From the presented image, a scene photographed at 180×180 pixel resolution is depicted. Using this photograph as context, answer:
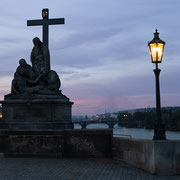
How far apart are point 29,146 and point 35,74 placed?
302 cm

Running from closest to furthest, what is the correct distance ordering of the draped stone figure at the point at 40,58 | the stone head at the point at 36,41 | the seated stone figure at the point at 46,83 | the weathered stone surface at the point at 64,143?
the weathered stone surface at the point at 64,143, the seated stone figure at the point at 46,83, the draped stone figure at the point at 40,58, the stone head at the point at 36,41

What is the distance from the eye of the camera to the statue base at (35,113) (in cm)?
1158

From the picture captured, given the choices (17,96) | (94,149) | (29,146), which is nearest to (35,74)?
(17,96)

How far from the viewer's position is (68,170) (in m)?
8.40

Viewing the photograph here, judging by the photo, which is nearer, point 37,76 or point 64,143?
point 64,143

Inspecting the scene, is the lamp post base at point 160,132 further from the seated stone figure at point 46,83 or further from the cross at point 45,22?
the cross at point 45,22

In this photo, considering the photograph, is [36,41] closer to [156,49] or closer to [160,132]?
[156,49]

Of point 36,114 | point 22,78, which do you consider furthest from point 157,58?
point 22,78

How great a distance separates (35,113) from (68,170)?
12.5 feet

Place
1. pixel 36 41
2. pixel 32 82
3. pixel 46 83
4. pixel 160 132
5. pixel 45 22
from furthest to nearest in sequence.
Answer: pixel 45 22 → pixel 36 41 → pixel 46 83 → pixel 32 82 → pixel 160 132

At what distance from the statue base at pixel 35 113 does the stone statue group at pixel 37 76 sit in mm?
345

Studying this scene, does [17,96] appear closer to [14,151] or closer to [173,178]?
[14,151]

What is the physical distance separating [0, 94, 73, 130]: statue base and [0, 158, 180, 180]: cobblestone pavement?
1.51 m

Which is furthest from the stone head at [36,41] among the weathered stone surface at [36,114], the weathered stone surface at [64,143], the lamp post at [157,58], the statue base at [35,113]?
the lamp post at [157,58]
